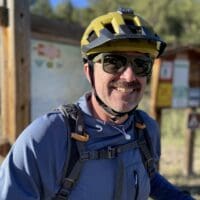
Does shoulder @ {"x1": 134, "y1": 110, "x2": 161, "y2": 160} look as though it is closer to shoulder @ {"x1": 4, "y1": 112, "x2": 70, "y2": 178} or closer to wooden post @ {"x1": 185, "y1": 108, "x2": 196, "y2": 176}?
shoulder @ {"x1": 4, "y1": 112, "x2": 70, "y2": 178}

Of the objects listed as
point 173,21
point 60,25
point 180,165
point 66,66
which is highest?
point 173,21

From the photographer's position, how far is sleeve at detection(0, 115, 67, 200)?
1.81 m

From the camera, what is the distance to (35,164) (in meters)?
1.82

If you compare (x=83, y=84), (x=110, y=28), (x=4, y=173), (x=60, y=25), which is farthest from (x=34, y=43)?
(x=4, y=173)

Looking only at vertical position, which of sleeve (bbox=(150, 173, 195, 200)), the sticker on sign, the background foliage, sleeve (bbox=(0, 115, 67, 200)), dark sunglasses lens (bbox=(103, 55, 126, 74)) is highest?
the background foliage

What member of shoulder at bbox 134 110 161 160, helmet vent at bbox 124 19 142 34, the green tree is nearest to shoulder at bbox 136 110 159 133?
shoulder at bbox 134 110 161 160

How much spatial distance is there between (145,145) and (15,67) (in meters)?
1.21

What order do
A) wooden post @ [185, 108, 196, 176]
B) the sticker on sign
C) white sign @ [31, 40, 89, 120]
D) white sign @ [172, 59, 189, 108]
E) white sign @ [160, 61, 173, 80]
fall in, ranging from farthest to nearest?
wooden post @ [185, 108, 196, 176]
the sticker on sign
white sign @ [172, 59, 189, 108]
white sign @ [160, 61, 173, 80]
white sign @ [31, 40, 89, 120]

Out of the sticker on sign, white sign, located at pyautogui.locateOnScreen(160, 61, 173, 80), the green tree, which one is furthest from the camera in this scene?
the green tree

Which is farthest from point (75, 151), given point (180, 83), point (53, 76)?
point (180, 83)

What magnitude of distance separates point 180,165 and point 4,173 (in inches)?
237

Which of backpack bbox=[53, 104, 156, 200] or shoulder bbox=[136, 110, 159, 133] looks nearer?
backpack bbox=[53, 104, 156, 200]

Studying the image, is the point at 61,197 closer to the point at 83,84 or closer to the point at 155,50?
the point at 155,50

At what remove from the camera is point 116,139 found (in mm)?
2078
